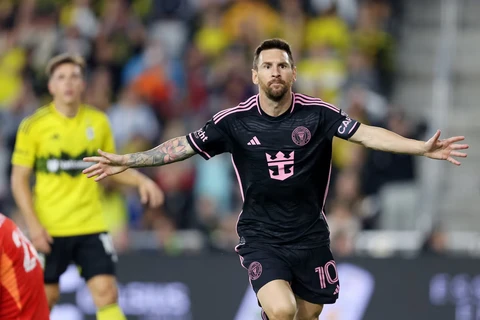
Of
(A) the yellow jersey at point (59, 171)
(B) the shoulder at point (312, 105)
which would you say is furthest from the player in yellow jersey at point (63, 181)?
(B) the shoulder at point (312, 105)

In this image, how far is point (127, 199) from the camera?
12867 millimetres

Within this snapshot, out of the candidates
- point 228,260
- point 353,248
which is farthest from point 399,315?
point 228,260

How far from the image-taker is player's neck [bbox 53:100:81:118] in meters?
8.52

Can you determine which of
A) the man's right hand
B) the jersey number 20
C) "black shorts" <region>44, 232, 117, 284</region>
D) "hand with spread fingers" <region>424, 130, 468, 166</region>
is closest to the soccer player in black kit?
"hand with spread fingers" <region>424, 130, 468, 166</region>

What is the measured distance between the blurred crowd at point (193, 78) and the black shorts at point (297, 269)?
427 centimetres

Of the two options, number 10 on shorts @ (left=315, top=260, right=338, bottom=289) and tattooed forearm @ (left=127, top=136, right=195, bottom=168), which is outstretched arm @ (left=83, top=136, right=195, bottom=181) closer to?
tattooed forearm @ (left=127, top=136, right=195, bottom=168)

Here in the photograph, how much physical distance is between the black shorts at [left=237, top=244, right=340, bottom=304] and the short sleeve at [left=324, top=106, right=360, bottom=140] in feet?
2.81

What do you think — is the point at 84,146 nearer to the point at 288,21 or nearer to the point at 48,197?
the point at 48,197

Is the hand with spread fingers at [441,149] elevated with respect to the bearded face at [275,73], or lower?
lower

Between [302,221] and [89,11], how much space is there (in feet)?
26.6

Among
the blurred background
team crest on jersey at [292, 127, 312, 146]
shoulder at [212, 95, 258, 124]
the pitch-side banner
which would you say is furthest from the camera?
the blurred background

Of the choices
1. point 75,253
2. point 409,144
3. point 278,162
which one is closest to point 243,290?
point 75,253

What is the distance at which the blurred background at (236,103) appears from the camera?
1063 centimetres

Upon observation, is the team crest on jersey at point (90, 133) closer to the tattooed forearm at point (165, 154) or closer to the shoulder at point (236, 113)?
the tattooed forearm at point (165, 154)
